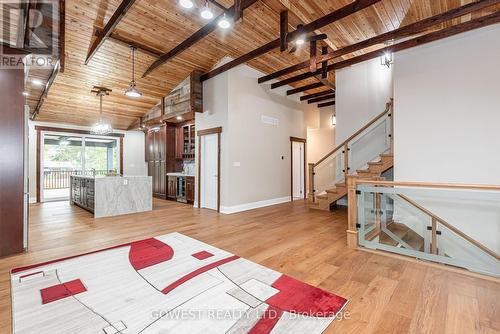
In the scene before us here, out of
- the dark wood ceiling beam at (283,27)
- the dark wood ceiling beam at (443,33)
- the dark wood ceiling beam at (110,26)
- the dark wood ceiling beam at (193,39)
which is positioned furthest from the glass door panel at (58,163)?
the dark wood ceiling beam at (443,33)

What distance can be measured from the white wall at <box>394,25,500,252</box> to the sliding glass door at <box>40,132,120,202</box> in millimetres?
8716

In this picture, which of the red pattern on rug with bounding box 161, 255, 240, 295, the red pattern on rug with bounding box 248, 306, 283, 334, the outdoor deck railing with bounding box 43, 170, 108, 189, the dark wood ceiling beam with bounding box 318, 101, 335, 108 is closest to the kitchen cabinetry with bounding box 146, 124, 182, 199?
the outdoor deck railing with bounding box 43, 170, 108, 189

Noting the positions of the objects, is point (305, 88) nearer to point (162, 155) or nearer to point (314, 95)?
point (314, 95)

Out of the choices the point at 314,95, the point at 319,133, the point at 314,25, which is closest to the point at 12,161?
the point at 314,25

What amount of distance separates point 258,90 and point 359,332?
612cm

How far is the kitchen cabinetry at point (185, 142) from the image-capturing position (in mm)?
8156

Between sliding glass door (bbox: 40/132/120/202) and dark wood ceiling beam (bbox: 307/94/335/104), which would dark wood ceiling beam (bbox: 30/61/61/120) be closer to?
sliding glass door (bbox: 40/132/120/202)

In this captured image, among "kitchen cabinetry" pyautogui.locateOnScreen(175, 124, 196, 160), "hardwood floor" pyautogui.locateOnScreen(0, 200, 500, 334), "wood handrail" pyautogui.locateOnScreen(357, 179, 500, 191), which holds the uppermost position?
"kitchen cabinetry" pyautogui.locateOnScreen(175, 124, 196, 160)

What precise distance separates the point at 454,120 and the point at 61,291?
624 centimetres

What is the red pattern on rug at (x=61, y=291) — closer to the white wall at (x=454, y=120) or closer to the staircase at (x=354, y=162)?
the white wall at (x=454, y=120)

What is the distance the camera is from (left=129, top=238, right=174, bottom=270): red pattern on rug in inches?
116

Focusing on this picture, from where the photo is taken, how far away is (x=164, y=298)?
2.15 meters

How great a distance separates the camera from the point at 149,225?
4734mm

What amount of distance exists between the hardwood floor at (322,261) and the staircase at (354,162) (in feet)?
2.31
